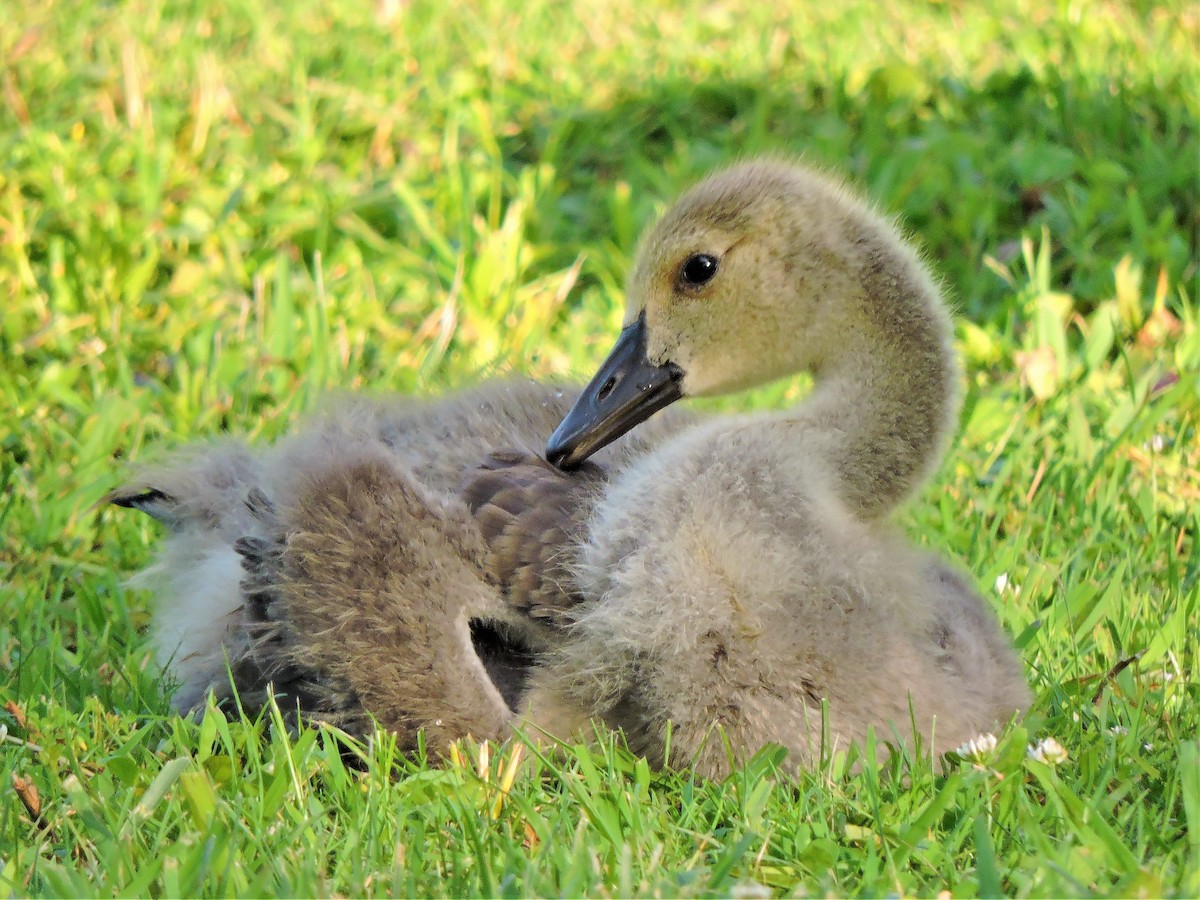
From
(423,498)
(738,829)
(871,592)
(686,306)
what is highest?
(686,306)

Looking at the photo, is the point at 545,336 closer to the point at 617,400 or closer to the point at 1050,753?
the point at 617,400

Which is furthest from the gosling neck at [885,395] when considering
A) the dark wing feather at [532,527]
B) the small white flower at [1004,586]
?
the small white flower at [1004,586]

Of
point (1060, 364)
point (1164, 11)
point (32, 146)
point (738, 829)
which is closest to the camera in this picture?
point (738, 829)

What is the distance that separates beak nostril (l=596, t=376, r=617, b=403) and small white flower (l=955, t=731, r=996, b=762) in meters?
0.95

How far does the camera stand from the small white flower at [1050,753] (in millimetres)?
2666

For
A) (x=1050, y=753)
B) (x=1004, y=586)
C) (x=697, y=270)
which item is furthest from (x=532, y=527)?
(x=1004, y=586)

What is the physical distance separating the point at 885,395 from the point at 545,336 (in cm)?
219

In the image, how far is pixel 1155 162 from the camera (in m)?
5.55

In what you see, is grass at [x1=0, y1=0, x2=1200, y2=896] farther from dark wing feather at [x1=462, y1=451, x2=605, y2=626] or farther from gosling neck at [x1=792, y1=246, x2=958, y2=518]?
gosling neck at [x1=792, y1=246, x2=958, y2=518]

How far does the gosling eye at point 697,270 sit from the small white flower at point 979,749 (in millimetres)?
1019

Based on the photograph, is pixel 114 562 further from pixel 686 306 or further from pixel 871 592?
pixel 871 592

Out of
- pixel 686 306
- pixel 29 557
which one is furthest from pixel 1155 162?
pixel 29 557

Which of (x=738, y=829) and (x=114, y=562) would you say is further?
(x=114, y=562)

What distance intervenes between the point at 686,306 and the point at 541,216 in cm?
265
